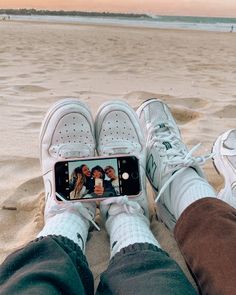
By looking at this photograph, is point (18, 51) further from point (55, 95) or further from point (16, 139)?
point (16, 139)

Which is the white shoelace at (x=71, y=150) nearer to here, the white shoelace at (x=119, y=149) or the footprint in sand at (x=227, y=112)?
the white shoelace at (x=119, y=149)

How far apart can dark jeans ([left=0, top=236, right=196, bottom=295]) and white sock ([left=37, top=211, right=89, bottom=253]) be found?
0.06m

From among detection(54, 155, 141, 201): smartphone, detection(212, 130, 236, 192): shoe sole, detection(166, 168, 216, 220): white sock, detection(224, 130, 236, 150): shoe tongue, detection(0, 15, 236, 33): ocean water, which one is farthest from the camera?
detection(0, 15, 236, 33): ocean water

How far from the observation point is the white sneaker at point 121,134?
151 cm

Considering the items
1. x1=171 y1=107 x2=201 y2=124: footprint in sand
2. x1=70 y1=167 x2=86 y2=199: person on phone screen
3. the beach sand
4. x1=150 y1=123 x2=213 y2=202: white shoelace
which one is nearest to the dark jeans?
the beach sand

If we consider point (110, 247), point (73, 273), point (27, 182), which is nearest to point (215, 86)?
point (27, 182)

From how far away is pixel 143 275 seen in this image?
92cm

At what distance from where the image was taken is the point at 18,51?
18.1 ft

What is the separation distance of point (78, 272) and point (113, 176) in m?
0.43

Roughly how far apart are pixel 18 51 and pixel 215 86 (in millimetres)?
3042

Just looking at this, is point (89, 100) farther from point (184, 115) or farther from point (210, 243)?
point (210, 243)

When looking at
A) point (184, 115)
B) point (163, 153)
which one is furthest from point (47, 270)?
point (184, 115)

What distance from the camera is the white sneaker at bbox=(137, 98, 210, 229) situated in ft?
4.59

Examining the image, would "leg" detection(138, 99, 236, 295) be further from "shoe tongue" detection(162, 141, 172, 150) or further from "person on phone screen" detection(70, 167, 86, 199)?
"person on phone screen" detection(70, 167, 86, 199)
